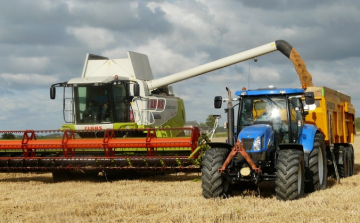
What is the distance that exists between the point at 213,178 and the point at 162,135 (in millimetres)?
4682

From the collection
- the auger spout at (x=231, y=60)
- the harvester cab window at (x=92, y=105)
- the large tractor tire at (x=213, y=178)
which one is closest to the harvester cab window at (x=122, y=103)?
the harvester cab window at (x=92, y=105)

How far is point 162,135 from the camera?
461 inches

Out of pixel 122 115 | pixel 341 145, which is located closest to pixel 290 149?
pixel 341 145

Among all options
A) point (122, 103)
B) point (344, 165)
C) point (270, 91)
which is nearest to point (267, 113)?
point (270, 91)

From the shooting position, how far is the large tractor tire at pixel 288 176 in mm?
6852

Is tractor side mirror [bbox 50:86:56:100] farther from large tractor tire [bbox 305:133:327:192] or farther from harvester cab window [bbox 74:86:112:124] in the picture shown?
large tractor tire [bbox 305:133:327:192]

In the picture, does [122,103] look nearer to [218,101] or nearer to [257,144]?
[218,101]

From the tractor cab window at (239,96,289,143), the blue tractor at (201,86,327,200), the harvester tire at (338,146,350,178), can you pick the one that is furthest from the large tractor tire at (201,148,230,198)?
the harvester tire at (338,146,350,178)

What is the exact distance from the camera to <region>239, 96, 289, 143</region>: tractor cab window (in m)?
7.85

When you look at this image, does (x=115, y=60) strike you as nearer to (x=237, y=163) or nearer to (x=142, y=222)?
(x=237, y=163)

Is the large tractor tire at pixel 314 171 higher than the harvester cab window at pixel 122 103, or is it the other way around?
the harvester cab window at pixel 122 103

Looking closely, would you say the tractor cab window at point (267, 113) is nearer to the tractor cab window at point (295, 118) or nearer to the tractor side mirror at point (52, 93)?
the tractor cab window at point (295, 118)

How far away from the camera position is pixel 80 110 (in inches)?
487

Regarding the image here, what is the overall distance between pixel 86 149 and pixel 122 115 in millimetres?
1761
